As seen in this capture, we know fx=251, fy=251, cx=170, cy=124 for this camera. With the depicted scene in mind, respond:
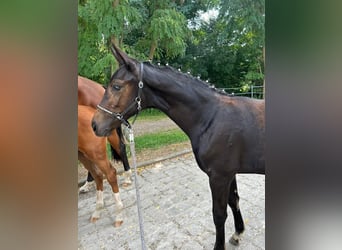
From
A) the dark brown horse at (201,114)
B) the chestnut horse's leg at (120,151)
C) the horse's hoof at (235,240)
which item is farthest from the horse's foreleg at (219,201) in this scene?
the chestnut horse's leg at (120,151)

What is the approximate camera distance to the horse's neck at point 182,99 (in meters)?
0.93

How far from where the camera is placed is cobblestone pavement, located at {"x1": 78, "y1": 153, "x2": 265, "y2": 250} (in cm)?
107

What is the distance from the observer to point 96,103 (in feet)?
3.98

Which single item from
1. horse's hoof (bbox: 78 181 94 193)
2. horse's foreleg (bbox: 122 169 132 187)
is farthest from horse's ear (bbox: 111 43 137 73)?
horse's foreleg (bbox: 122 169 132 187)

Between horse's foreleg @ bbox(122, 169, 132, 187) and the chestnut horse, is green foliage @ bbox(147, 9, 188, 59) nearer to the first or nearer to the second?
the chestnut horse

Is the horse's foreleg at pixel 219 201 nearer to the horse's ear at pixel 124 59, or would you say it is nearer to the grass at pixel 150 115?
the grass at pixel 150 115

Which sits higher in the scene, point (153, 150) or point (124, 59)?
point (124, 59)

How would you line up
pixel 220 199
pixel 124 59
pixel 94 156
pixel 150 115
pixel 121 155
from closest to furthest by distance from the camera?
pixel 124 59 < pixel 220 199 < pixel 150 115 < pixel 94 156 < pixel 121 155

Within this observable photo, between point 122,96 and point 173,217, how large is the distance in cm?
71

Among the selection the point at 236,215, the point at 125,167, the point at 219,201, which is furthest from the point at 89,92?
the point at 236,215

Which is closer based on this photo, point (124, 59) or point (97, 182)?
point (124, 59)

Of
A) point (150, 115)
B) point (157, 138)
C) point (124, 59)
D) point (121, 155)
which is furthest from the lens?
point (121, 155)

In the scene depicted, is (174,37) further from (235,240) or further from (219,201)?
(235,240)
